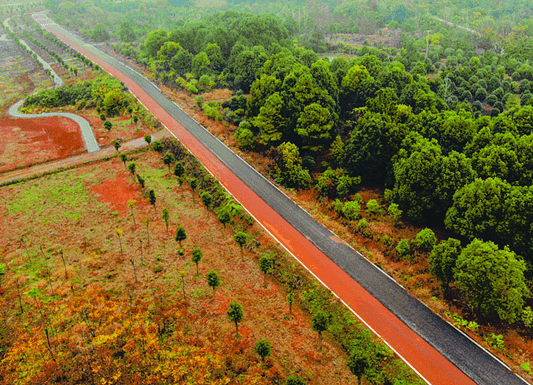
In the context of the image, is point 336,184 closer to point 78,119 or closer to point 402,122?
point 402,122

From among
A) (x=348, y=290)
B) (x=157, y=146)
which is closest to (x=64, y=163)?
(x=157, y=146)

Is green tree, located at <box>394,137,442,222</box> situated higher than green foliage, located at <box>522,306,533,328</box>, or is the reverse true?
green tree, located at <box>394,137,442,222</box>

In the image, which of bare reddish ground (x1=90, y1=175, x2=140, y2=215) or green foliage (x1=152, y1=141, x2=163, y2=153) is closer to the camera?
bare reddish ground (x1=90, y1=175, x2=140, y2=215)

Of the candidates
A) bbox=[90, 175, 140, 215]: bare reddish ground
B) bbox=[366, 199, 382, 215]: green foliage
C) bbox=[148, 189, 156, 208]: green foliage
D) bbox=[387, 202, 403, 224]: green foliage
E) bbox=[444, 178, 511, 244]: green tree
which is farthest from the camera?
bbox=[90, 175, 140, 215]: bare reddish ground

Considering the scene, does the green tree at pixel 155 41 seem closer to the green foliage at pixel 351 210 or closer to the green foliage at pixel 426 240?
the green foliage at pixel 351 210

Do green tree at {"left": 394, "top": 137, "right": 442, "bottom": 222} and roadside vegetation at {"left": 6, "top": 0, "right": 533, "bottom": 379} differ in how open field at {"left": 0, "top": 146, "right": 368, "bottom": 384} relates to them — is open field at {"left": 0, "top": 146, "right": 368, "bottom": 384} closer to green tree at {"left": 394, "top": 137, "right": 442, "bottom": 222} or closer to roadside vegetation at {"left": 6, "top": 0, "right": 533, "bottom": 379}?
roadside vegetation at {"left": 6, "top": 0, "right": 533, "bottom": 379}

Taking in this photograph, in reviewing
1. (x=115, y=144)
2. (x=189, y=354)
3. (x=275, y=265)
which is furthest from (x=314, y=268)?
(x=115, y=144)

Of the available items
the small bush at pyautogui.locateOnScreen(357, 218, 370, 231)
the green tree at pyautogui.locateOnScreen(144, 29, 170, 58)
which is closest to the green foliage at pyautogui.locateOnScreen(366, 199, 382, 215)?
the small bush at pyautogui.locateOnScreen(357, 218, 370, 231)
